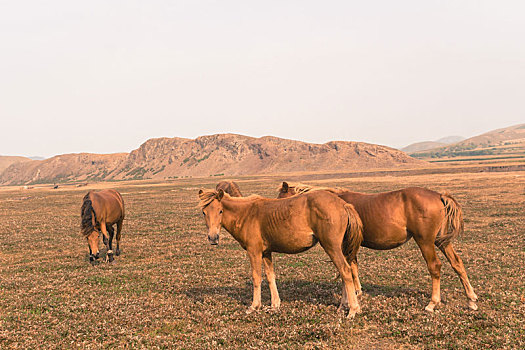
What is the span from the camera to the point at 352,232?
28.9 feet

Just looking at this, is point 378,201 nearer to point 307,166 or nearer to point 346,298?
point 346,298

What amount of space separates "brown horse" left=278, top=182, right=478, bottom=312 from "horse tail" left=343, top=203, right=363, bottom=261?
1.80ft

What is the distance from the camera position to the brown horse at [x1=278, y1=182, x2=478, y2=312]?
891 centimetres

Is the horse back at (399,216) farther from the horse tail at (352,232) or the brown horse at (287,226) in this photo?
the brown horse at (287,226)

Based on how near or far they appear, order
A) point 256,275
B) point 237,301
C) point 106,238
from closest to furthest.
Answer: point 256,275
point 237,301
point 106,238

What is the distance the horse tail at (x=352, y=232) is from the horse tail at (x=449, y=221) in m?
2.28

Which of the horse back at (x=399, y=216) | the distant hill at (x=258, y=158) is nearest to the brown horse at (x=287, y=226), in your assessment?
the horse back at (x=399, y=216)

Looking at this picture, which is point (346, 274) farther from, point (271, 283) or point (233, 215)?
point (233, 215)

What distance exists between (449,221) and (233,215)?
20.1 ft

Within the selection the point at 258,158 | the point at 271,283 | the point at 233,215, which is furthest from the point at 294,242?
the point at 258,158

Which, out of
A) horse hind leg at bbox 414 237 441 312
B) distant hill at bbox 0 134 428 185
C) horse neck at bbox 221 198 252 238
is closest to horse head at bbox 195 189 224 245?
horse neck at bbox 221 198 252 238

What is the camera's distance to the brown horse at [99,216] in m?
14.7

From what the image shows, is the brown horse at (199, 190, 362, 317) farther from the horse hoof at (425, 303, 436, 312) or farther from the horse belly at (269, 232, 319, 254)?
the horse hoof at (425, 303, 436, 312)

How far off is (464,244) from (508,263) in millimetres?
3927
